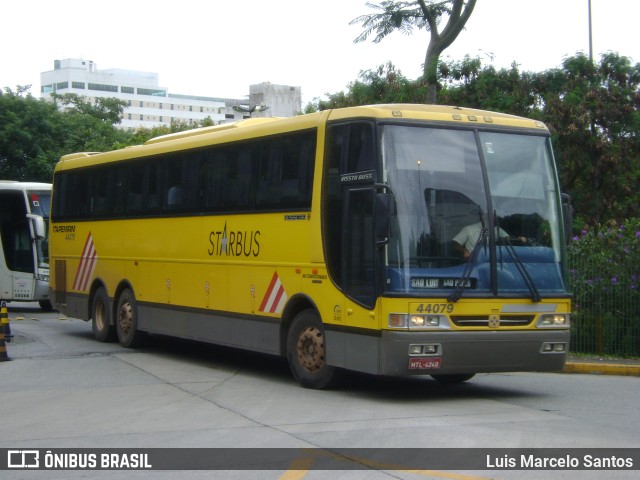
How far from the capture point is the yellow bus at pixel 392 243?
11062 mm

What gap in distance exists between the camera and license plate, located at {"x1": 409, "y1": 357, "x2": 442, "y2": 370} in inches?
431

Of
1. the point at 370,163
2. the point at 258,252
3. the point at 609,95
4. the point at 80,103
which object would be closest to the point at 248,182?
the point at 258,252

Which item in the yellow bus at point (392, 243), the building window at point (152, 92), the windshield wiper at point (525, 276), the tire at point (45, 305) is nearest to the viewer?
the yellow bus at point (392, 243)

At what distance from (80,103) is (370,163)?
84.2 meters

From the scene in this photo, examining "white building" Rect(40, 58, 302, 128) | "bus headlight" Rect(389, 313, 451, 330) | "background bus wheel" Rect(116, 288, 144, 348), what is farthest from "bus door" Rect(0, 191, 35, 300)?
"white building" Rect(40, 58, 302, 128)

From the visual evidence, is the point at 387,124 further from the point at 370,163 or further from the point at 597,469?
the point at 597,469

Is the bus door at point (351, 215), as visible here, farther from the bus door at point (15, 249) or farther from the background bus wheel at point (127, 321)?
the bus door at point (15, 249)

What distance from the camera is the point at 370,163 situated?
37.3 ft

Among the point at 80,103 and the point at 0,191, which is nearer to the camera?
the point at 0,191

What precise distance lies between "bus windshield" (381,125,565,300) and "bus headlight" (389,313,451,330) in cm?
27

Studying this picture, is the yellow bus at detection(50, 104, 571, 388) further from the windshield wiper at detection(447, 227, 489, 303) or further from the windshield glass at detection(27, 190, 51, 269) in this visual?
the windshield glass at detection(27, 190, 51, 269)

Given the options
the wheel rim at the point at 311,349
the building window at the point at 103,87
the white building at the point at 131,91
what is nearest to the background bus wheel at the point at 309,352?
the wheel rim at the point at 311,349

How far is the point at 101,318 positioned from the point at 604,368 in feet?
31.4

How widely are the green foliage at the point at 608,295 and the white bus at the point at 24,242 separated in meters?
15.9
